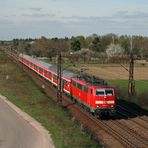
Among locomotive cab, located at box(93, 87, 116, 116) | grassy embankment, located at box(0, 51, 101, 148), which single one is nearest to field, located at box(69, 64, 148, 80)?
grassy embankment, located at box(0, 51, 101, 148)

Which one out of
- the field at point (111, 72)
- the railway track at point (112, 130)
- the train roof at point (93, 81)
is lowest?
the field at point (111, 72)

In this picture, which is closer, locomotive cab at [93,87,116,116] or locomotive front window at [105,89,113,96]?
locomotive cab at [93,87,116,116]

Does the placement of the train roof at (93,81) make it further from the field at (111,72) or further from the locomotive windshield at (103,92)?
the field at (111,72)

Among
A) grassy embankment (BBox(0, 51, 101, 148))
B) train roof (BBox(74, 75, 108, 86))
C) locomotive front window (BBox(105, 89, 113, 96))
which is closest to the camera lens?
grassy embankment (BBox(0, 51, 101, 148))

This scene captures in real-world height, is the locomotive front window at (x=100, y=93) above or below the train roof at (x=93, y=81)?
below

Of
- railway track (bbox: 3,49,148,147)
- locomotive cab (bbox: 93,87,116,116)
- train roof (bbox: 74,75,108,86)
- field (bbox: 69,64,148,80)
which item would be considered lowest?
field (bbox: 69,64,148,80)

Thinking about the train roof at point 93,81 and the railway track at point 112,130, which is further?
the train roof at point 93,81

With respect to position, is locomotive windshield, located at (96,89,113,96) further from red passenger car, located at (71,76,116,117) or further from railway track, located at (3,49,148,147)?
railway track, located at (3,49,148,147)

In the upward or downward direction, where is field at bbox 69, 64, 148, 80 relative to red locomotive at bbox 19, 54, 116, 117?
downward

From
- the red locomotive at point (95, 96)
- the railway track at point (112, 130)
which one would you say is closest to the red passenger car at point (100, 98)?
the red locomotive at point (95, 96)

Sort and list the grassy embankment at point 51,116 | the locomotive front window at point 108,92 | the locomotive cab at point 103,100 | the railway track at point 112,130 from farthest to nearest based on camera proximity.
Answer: the locomotive front window at point 108,92 < the locomotive cab at point 103,100 < the railway track at point 112,130 < the grassy embankment at point 51,116

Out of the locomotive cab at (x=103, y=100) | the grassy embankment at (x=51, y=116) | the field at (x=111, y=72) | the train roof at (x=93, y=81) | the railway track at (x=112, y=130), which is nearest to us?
the grassy embankment at (x=51, y=116)

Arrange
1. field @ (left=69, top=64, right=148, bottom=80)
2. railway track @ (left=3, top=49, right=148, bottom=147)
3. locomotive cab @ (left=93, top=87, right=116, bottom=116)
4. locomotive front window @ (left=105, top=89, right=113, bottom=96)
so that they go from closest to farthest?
1. railway track @ (left=3, top=49, right=148, bottom=147)
2. locomotive cab @ (left=93, top=87, right=116, bottom=116)
3. locomotive front window @ (left=105, top=89, right=113, bottom=96)
4. field @ (left=69, top=64, right=148, bottom=80)

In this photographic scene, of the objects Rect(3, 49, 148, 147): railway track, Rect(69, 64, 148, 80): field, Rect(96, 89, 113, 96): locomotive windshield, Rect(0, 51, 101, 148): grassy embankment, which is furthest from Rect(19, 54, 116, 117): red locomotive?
Rect(69, 64, 148, 80): field
